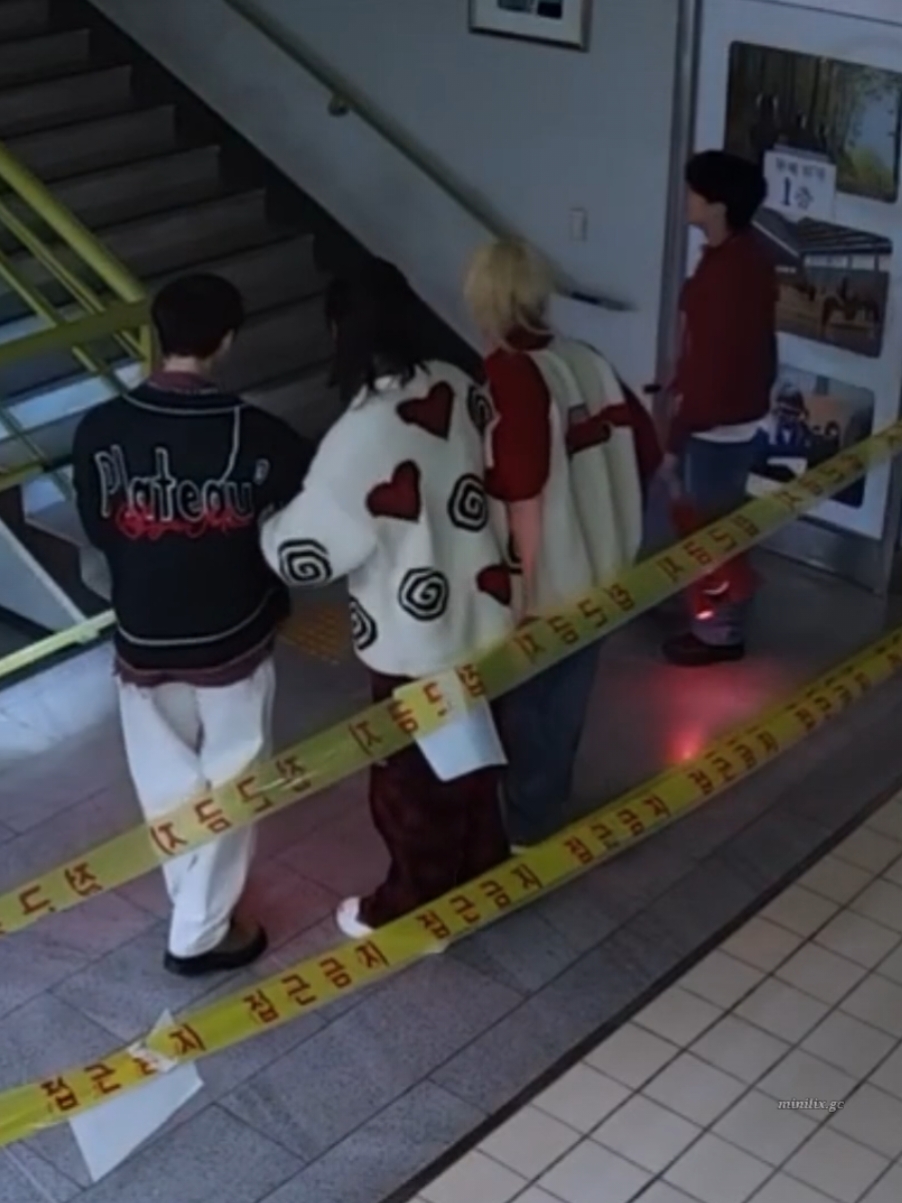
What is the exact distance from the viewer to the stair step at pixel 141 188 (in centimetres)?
682

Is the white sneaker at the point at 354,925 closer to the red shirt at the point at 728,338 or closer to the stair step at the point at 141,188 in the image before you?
the red shirt at the point at 728,338

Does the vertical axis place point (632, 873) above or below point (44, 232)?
below

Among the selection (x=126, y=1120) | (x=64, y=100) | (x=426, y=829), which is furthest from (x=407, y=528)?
(x=64, y=100)

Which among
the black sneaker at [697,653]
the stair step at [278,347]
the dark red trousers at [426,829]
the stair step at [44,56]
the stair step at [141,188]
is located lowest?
the black sneaker at [697,653]

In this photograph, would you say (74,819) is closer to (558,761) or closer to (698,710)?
(558,761)

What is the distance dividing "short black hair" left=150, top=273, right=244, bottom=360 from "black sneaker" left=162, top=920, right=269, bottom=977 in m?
1.31

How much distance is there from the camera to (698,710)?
533cm

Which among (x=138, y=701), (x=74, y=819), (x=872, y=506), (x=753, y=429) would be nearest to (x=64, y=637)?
(x=74, y=819)

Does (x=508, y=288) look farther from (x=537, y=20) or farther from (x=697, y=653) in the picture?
(x=537, y=20)

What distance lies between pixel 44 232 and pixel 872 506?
2850mm

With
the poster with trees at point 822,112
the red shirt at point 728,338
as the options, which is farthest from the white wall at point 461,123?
the red shirt at point 728,338

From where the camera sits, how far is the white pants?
396 centimetres

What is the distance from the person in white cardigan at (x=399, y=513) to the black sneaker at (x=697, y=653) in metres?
1.52

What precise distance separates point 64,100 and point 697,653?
10.7 feet
